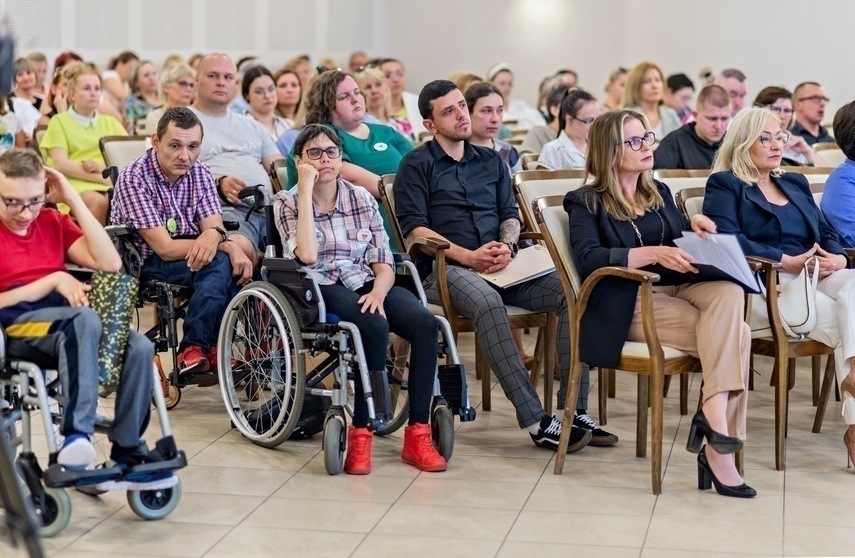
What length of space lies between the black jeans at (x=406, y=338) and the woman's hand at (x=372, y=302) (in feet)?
0.05

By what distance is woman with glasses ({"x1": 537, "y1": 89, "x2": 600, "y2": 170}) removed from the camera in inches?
212

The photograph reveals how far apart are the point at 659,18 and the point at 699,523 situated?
8824 mm

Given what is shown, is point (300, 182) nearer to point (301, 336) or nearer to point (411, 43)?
point (301, 336)

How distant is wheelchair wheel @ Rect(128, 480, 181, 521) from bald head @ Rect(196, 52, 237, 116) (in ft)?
7.68

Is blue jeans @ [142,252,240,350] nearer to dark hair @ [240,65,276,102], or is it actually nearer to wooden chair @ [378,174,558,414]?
wooden chair @ [378,174,558,414]

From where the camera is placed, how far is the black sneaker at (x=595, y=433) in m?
3.83

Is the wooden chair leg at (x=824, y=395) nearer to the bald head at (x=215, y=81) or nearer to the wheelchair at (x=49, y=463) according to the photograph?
the wheelchair at (x=49, y=463)

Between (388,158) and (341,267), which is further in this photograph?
(388,158)

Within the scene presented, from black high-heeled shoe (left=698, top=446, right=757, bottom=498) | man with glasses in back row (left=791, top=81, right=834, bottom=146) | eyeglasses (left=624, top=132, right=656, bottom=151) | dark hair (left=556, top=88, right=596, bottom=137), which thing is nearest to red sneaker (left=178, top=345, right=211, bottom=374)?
eyeglasses (left=624, top=132, right=656, bottom=151)

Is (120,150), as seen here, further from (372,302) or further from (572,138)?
(572,138)

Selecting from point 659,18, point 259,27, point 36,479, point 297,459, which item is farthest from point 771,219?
point 259,27

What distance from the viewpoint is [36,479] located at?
2.96 metres

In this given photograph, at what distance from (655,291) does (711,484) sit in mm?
628

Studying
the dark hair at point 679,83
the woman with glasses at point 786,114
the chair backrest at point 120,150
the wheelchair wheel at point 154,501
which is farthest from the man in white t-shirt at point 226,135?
the dark hair at point 679,83
